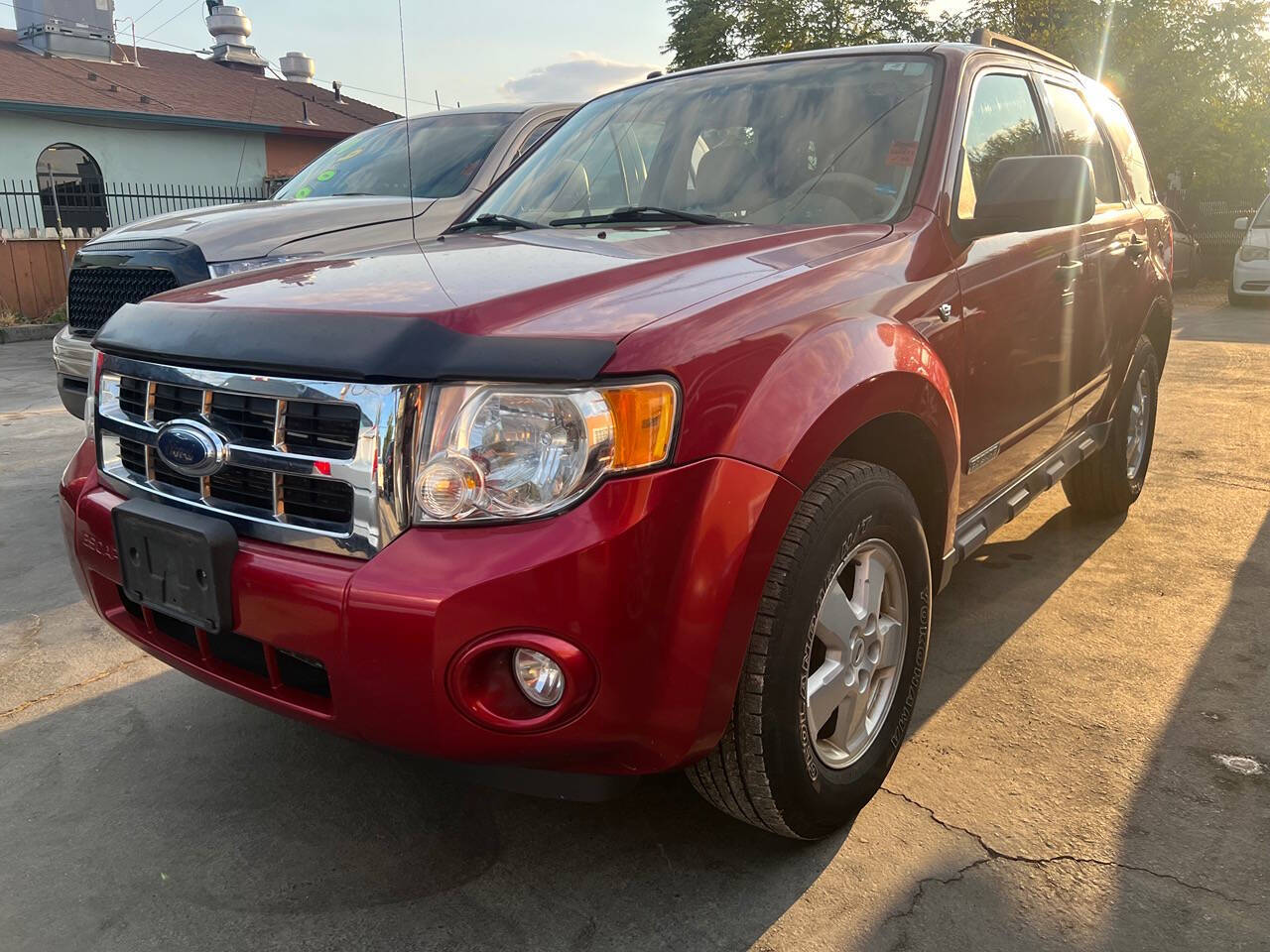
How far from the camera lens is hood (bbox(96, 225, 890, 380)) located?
179cm

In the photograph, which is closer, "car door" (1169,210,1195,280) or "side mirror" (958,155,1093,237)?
"side mirror" (958,155,1093,237)

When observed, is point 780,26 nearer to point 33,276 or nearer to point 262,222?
point 33,276

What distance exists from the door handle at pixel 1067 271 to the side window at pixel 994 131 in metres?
0.36

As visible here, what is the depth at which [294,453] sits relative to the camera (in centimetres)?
188

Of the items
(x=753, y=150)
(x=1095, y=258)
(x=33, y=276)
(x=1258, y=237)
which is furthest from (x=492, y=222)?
(x=1258, y=237)

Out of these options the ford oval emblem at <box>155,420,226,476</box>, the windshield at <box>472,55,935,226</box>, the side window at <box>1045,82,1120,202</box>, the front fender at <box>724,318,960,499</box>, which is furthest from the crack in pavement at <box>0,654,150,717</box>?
the side window at <box>1045,82,1120,202</box>

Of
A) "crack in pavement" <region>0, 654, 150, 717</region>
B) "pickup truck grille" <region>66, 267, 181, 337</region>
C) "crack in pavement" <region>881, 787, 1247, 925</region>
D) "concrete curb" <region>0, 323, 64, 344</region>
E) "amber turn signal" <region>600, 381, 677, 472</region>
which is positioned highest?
"amber turn signal" <region>600, 381, 677, 472</region>

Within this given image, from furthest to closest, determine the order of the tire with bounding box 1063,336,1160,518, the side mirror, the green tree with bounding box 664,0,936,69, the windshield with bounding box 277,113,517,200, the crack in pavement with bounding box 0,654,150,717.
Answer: the green tree with bounding box 664,0,936,69 < the windshield with bounding box 277,113,517,200 < the tire with bounding box 1063,336,1160,518 < the crack in pavement with bounding box 0,654,150,717 < the side mirror

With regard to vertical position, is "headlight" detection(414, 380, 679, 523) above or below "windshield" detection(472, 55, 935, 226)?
below

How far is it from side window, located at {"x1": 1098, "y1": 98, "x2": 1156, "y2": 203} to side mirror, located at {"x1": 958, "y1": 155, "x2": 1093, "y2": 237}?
1.72 metres

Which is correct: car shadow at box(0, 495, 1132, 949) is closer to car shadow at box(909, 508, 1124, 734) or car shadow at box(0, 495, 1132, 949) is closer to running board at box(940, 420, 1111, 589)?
car shadow at box(909, 508, 1124, 734)

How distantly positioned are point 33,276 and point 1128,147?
13.6m

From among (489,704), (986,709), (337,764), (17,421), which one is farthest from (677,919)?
(17,421)

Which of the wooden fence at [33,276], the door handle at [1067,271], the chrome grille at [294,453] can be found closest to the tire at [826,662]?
the chrome grille at [294,453]
